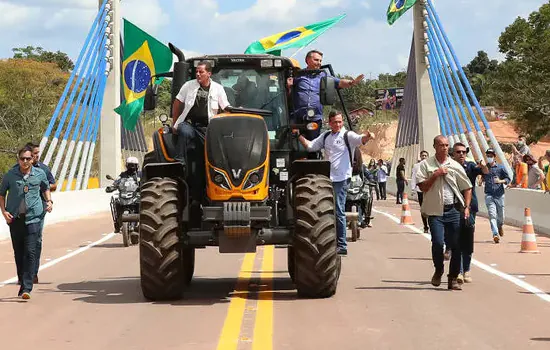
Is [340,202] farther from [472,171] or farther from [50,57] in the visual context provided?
[50,57]

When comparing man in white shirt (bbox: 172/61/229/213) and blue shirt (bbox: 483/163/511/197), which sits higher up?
man in white shirt (bbox: 172/61/229/213)

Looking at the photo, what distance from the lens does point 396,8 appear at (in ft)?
159

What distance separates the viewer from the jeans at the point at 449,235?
13.2 m

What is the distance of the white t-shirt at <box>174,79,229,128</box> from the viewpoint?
12.6 metres

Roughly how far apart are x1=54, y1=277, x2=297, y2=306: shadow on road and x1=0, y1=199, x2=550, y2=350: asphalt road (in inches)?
0.6

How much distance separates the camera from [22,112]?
2965 inches

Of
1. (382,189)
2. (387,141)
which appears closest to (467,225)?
(382,189)

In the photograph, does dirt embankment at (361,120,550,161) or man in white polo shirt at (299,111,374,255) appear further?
dirt embankment at (361,120,550,161)

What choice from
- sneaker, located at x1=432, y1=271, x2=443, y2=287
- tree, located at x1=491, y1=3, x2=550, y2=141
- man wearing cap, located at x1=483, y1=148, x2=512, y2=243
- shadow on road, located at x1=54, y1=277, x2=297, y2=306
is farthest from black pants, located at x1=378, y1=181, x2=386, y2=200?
sneaker, located at x1=432, y1=271, x2=443, y2=287

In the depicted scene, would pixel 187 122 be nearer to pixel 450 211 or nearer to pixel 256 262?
pixel 450 211

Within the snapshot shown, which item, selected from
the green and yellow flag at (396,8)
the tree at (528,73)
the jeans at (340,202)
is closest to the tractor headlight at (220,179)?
the jeans at (340,202)

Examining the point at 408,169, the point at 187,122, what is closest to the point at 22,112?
the point at 408,169

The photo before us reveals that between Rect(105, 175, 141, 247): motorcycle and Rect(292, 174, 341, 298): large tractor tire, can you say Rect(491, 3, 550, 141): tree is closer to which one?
Rect(105, 175, 141, 247): motorcycle

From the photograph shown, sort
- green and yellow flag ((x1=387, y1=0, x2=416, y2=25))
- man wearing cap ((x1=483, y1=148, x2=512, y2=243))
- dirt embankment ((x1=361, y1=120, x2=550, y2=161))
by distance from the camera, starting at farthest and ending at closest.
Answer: dirt embankment ((x1=361, y1=120, x2=550, y2=161)), green and yellow flag ((x1=387, y1=0, x2=416, y2=25)), man wearing cap ((x1=483, y1=148, x2=512, y2=243))
